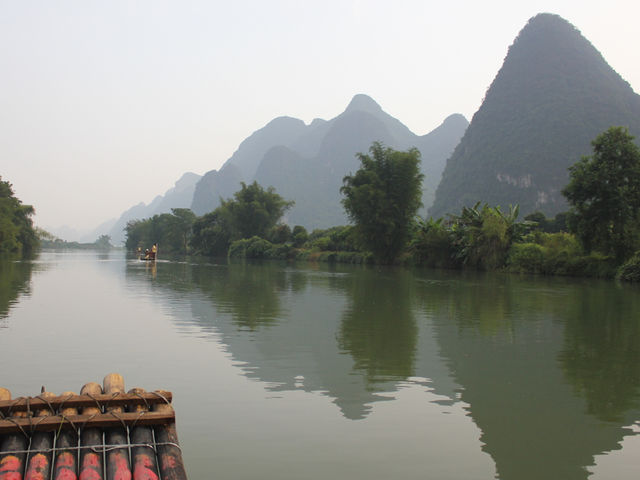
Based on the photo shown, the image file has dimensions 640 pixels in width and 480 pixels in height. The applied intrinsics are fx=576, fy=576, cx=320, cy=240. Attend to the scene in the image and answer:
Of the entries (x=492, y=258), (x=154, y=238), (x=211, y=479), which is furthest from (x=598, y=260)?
(x=154, y=238)

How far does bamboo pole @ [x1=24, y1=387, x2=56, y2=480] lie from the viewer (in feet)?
11.8

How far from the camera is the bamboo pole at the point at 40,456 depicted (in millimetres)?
3598

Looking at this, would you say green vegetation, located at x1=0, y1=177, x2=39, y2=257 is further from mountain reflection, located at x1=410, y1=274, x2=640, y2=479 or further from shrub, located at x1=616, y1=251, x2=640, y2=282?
mountain reflection, located at x1=410, y1=274, x2=640, y2=479

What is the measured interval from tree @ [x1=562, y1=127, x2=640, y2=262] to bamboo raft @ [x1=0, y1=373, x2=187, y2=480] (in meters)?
33.3

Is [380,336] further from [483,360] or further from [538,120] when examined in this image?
[538,120]

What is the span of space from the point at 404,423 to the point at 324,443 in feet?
3.56

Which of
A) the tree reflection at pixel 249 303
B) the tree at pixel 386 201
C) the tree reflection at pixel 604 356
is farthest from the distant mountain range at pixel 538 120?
the tree reflection at pixel 604 356

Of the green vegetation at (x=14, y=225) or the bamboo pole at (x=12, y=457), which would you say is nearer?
the bamboo pole at (x=12, y=457)

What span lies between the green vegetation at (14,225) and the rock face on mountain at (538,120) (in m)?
95.7

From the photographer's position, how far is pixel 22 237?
9188 centimetres

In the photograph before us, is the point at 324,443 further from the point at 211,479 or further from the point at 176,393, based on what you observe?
the point at 176,393

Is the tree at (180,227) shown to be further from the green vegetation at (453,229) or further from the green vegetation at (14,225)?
the green vegetation at (14,225)

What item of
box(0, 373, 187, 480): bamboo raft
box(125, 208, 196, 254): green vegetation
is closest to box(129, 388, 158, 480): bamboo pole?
box(0, 373, 187, 480): bamboo raft

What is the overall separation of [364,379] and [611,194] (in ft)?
96.3
